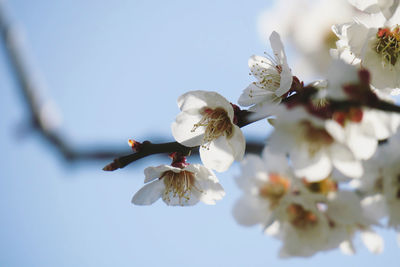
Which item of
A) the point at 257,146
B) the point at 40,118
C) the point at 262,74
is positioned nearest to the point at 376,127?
the point at 262,74

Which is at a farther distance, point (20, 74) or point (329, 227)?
point (20, 74)

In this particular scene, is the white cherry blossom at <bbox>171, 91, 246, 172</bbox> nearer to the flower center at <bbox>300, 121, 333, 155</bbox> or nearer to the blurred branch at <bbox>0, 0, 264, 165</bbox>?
the flower center at <bbox>300, 121, 333, 155</bbox>

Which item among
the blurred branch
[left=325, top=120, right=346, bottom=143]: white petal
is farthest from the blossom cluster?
the blurred branch

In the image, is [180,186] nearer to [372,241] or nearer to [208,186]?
[208,186]

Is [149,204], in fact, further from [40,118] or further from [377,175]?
[40,118]

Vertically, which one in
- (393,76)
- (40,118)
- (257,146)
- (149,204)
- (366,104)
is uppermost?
(366,104)

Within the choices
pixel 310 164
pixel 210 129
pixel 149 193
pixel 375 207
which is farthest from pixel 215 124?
pixel 375 207

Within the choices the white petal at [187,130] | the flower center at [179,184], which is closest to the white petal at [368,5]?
the white petal at [187,130]
